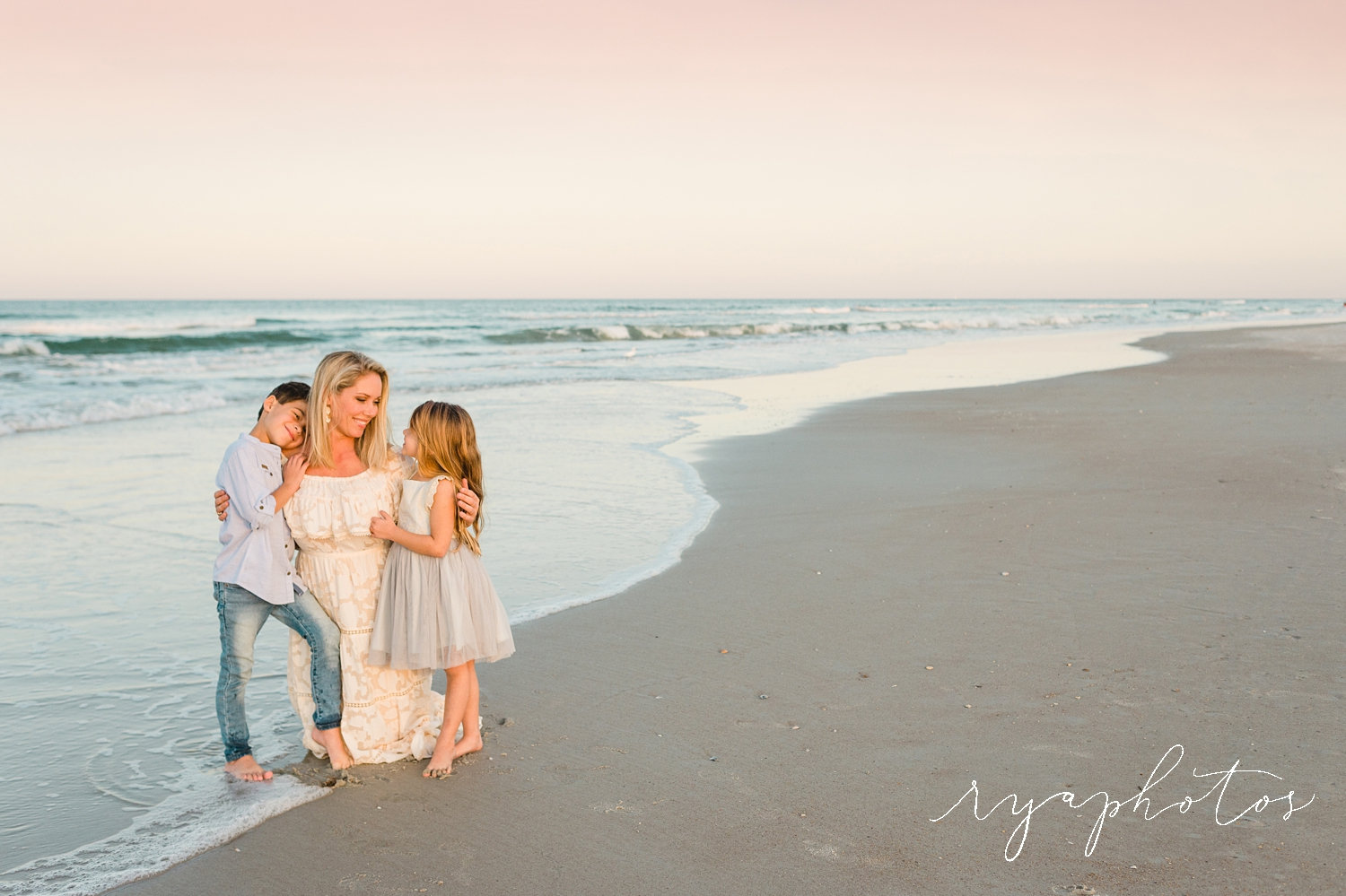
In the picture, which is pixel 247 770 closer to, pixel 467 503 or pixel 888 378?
pixel 467 503

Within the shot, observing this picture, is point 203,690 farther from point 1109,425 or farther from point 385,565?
point 1109,425

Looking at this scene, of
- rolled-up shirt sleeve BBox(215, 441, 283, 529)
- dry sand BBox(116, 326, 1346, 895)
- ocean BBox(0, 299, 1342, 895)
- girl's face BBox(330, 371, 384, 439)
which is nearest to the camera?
dry sand BBox(116, 326, 1346, 895)

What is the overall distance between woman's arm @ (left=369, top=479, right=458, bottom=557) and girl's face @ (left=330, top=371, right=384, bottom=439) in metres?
0.34

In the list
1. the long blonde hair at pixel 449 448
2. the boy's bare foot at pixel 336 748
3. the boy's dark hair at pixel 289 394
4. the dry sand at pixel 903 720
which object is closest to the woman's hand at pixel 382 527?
the long blonde hair at pixel 449 448

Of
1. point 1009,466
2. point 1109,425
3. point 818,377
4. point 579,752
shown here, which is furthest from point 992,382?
point 579,752

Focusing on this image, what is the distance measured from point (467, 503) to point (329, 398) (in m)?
0.59

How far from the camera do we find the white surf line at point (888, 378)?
40.5 ft

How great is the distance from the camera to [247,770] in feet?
11.1

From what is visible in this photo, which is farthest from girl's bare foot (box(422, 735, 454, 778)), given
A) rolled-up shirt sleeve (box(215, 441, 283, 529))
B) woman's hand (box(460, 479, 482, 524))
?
rolled-up shirt sleeve (box(215, 441, 283, 529))

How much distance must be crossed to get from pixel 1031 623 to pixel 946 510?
7.78 ft

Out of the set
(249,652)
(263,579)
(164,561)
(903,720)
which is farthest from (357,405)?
(164,561)

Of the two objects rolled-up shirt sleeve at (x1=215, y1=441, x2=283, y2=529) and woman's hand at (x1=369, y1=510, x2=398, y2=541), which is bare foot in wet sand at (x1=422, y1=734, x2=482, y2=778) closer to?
woman's hand at (x1=369, y1=510, x2=398, y2=541)

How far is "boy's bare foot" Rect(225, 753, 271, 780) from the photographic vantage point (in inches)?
133

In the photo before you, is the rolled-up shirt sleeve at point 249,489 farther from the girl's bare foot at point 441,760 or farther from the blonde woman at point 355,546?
the girl's bare foot at point 441,760
